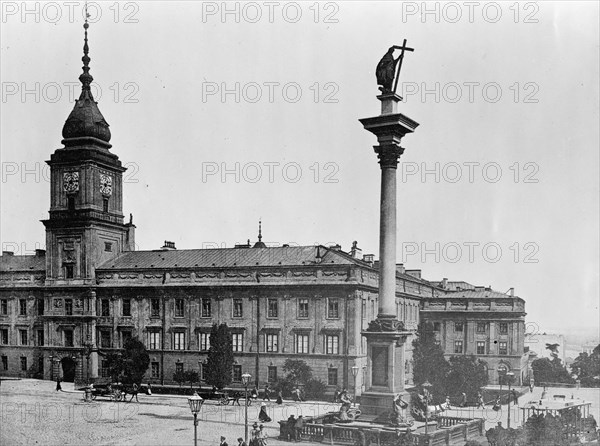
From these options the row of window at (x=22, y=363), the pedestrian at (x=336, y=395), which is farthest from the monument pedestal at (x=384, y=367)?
the row of window at (x=22, y=363)

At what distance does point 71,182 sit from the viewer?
206ft

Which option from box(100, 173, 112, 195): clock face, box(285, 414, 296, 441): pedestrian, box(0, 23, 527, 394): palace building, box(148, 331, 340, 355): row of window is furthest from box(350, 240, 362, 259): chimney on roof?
box(285, 414, 296, 441): pedestrian

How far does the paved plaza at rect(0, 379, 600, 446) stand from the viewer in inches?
1265

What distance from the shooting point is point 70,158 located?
62.6m

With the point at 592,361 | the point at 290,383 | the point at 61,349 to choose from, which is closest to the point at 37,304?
the point at 61,349

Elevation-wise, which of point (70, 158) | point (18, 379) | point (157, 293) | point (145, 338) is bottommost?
point (18, 379)

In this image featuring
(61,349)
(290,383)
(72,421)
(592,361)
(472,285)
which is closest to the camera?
(72,421)

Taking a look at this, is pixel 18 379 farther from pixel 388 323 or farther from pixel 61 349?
pixel 388 323

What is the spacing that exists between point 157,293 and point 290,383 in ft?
45.5

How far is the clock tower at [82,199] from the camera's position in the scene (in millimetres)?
61594

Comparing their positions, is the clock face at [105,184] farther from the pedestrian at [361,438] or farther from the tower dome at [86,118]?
the pedestrian at [361,438]

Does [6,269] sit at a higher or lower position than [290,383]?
higher

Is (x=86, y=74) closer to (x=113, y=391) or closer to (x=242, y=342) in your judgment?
(x=242, y=342)

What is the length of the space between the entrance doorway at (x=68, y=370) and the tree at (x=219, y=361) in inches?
677
